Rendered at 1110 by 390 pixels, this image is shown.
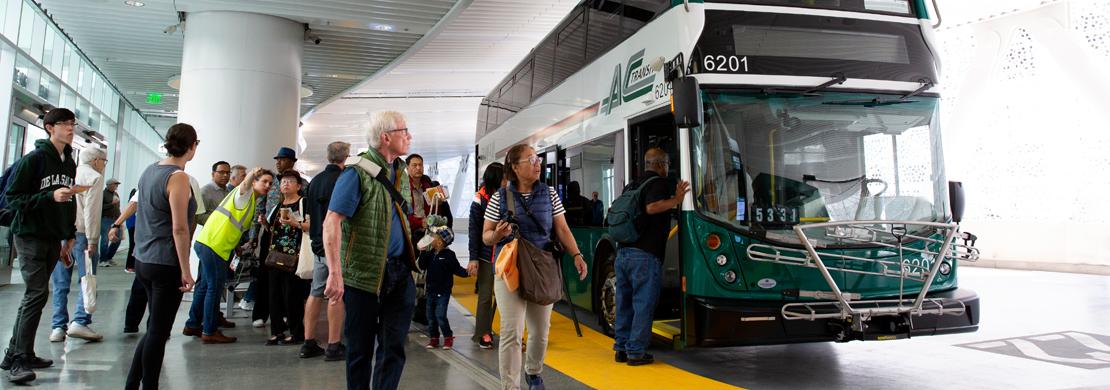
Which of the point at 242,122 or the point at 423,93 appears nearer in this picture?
the point at 242,122

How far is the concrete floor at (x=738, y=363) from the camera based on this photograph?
15.8ft

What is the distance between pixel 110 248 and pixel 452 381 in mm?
12697

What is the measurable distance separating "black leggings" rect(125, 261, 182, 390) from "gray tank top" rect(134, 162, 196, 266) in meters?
0.05

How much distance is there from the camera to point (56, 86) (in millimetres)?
13156

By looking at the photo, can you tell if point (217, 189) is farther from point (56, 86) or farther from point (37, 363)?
point (56, 86)

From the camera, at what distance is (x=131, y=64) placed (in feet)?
47.6

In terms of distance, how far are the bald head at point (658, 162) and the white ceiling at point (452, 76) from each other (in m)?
7.36

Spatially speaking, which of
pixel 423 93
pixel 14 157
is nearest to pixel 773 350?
pixel 14 157

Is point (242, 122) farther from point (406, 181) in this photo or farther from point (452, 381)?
point (406, 181)

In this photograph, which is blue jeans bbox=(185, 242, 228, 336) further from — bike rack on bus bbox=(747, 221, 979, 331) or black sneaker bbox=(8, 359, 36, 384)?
bike rack on bus bbox=(747, 221, 979, 331)

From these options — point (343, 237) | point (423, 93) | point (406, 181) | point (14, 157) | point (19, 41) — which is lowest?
point (343, 237)

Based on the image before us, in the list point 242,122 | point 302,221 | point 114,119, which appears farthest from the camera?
point 114,119

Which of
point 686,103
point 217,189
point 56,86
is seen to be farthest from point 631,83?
point 56,86

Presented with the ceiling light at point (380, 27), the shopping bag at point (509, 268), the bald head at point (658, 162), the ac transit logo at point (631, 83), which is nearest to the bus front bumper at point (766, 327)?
the bald head at point (658, 162)
